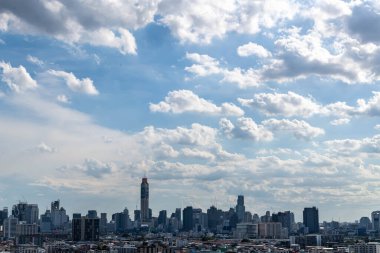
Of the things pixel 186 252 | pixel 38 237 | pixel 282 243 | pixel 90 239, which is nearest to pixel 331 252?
pixel 186 252

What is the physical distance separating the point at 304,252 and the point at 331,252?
6.08 m

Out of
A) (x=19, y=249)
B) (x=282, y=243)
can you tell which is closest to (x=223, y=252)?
(x=19, y=249)

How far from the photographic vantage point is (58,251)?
138625 mm

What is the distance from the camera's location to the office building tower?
624 ft

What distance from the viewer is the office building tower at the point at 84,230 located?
624 ft

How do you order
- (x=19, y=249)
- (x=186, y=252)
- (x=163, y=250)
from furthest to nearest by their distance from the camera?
(x=19, y=249), (x=186, y=252), (x=163, y=250)

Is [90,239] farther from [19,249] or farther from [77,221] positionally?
[19,249]

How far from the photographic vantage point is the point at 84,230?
19025cm

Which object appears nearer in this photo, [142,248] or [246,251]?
[142,248]

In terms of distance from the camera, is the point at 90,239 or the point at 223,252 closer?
the point at 223,252

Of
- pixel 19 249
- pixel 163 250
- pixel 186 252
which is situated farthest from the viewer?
pixel 19 249

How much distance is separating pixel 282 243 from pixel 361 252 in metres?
53.7

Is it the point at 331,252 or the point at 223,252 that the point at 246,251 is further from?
the point at 331,252

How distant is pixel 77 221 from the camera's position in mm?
192875
